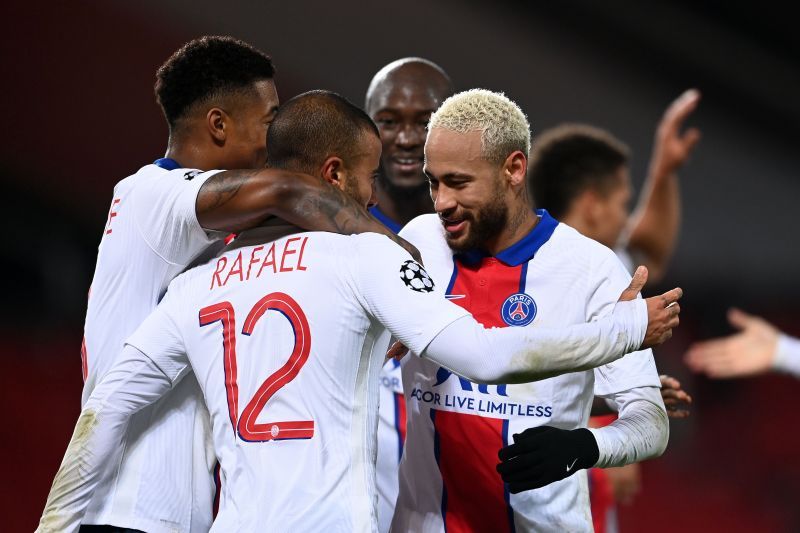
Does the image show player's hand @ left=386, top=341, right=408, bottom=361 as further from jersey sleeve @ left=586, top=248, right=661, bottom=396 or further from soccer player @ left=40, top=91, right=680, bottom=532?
jersey sleeve @ left=586, top=248, right=661, bottom=396

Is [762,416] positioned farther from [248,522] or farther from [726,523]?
[248,522]

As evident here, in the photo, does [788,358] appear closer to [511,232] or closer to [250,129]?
[511,232]

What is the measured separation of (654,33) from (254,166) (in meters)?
7.08

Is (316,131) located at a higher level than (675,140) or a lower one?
lower

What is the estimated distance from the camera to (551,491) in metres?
2.87

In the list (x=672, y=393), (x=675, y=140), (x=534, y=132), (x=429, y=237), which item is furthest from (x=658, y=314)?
(x=534, y=132)

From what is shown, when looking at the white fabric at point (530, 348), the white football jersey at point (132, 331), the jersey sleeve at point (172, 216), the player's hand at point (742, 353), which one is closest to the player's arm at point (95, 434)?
the white football jersey at point (132, 331)

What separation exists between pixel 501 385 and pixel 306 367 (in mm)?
663

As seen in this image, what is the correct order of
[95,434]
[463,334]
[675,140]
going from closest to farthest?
1. [463,334]
2. [95,434]
3. [675,140]

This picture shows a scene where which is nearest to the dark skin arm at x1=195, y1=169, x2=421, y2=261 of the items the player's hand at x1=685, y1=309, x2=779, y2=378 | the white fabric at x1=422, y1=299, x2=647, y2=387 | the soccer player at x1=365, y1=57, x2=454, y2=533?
the white fabric at x1=422, y1=299, x2=647, y2=387

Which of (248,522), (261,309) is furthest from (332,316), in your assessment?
(248,522)

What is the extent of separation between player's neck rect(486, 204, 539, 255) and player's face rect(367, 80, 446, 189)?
1.30 metres

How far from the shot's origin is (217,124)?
3.05m

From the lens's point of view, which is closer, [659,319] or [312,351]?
[312,351]
